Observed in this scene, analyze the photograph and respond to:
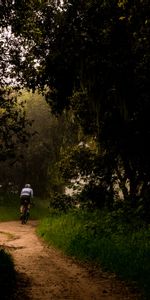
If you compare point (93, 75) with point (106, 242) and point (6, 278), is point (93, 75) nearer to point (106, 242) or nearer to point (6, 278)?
point (106, 242)

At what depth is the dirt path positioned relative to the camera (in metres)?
9.73

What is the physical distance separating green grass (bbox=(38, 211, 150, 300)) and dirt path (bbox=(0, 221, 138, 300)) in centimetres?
41

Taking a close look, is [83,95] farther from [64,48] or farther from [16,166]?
[16,166]

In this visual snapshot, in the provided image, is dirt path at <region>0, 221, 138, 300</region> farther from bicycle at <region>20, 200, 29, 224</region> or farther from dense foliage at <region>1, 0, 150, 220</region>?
bicycle at <region>20, 200, 29, 224</region>

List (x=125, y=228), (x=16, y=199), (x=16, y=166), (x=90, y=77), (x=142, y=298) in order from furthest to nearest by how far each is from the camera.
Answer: (x=16, y=166)
(x=16, y=199)
(x=90, y=77)
(x=125, y=228)
(x=142, y=298)

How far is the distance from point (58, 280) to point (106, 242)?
3.32m

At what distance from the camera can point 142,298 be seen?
9492mm

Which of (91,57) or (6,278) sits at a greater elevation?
(91,57)

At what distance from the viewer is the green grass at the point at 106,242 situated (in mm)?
11375

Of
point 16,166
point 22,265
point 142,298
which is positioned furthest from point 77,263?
point 16,166

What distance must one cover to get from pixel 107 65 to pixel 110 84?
138 cm

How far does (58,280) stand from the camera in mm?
11227

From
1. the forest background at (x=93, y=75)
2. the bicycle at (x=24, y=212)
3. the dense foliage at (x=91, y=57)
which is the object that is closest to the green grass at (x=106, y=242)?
the forest background at (x=93, y=75)

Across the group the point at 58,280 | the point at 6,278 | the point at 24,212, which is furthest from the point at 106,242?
the point at 24,212
